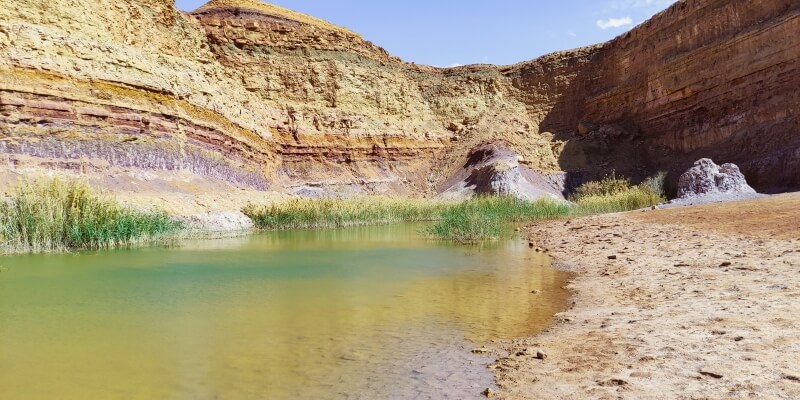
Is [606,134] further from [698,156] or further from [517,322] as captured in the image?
[517,322]

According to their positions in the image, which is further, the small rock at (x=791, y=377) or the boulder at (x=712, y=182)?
the boulder at (x=712, y=182)

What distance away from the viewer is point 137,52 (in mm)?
26062

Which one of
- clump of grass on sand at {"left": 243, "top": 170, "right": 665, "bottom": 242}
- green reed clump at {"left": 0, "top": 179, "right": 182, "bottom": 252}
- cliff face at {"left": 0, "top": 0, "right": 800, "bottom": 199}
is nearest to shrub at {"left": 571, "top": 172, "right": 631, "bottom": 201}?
cliff face at {"left": 0, "top": 0, "right": 800, "bottom": 199}

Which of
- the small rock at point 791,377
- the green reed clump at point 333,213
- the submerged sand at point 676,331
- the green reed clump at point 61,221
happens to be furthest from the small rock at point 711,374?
the green reed clump at point 333,213

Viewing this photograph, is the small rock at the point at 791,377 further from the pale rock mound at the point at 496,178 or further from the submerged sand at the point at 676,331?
the pale rock mound at the point at 496,178

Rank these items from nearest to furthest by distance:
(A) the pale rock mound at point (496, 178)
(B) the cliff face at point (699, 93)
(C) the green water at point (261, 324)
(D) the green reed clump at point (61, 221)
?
(C) the green water at point (261, 324)
(D) the green reed clump at point (61, 221)
(B) the cliff face at point (699, 93)
(A) the pale rock mound at point (496, 178)

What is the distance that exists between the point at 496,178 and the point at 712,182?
14.2 m

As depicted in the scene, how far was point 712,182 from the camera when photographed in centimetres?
2217

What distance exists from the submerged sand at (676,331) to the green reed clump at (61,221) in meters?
10.5

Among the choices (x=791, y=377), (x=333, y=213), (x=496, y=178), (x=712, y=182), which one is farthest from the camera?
(x=496, y=178)

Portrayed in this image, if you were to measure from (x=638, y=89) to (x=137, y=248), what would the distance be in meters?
36.2

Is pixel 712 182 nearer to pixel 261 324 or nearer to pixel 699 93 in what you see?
pixel 699 93

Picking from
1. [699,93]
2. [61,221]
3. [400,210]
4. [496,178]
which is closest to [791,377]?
[61,221]

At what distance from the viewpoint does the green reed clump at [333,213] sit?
21234mm
